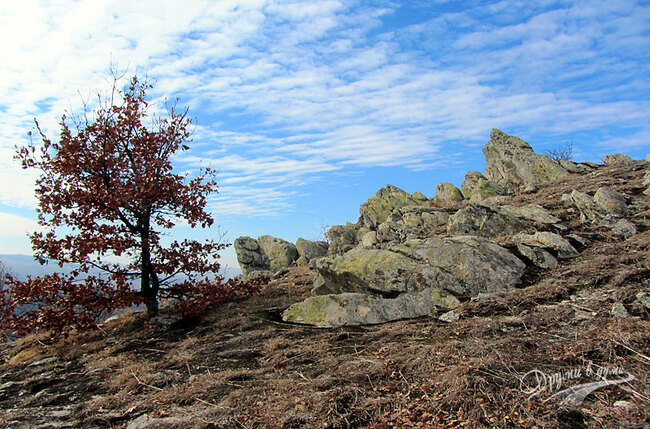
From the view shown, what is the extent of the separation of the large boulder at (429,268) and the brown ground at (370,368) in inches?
31.1

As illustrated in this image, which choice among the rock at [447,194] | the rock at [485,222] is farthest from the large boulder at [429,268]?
the rock at [447,194]

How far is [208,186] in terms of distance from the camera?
1110 cm

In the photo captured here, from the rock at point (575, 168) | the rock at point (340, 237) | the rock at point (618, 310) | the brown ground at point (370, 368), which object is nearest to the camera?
the brown ground at point (370, 368)

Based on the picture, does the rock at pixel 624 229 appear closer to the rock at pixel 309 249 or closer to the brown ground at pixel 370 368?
the brown ground at pixel 370 368

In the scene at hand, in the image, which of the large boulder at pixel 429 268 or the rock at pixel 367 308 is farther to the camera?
the large boulder at pixel 429 268

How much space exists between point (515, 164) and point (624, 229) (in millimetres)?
23024

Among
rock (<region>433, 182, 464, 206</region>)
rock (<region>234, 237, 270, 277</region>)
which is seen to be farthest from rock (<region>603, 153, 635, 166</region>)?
rock (<region>234, 237, 270, 277</region>)

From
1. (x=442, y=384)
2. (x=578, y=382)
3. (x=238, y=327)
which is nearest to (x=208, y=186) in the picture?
(x=238, y=327)

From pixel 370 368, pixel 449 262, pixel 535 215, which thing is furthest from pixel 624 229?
pixel 370 368

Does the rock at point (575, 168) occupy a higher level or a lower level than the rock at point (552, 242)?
higher

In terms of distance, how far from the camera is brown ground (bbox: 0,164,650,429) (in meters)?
3.50

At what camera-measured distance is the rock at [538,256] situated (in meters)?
9.20

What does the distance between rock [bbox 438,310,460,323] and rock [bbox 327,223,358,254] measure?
1602 cm

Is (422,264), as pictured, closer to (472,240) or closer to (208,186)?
(472,240)
